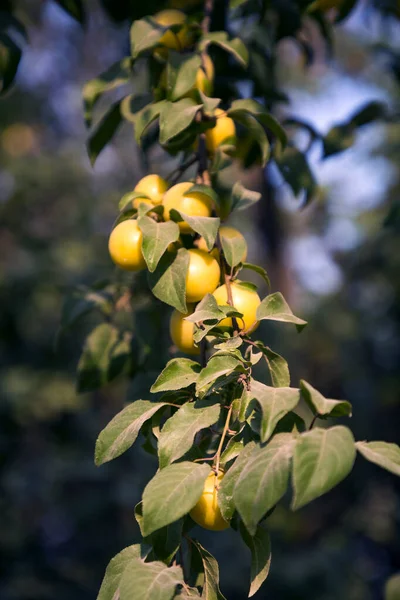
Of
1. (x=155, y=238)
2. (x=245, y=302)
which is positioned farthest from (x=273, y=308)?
(x=155, y=238)

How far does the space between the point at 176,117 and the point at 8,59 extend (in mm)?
412

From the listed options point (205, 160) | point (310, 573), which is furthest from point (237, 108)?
point (310, 573)

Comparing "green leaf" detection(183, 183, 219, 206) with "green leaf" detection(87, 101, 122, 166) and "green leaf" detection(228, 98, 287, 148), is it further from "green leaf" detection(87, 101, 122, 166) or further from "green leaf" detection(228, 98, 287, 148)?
"green leaf" detection(87, 101, 122, 166)

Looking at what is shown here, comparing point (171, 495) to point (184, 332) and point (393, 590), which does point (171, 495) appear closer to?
point (184, 332)

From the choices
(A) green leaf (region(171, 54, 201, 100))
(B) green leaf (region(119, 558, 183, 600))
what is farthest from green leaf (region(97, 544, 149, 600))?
(A) green leaf (region(171, 54, 201, 100))

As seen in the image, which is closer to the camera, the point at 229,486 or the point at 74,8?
the point at 229,486

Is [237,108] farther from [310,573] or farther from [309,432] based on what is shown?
[310,573]

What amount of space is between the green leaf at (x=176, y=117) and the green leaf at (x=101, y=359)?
1.41ft

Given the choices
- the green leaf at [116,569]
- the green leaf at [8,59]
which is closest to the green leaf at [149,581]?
the green leaf at [116,569]

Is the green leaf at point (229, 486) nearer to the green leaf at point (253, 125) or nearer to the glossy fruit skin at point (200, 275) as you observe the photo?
the glossy fruit skin at point (200, 275)

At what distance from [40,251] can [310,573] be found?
2264 millimetres

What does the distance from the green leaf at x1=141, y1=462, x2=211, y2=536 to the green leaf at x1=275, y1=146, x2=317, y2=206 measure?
0.60m

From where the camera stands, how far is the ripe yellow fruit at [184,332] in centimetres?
72

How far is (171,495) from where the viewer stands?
1.72 feet
